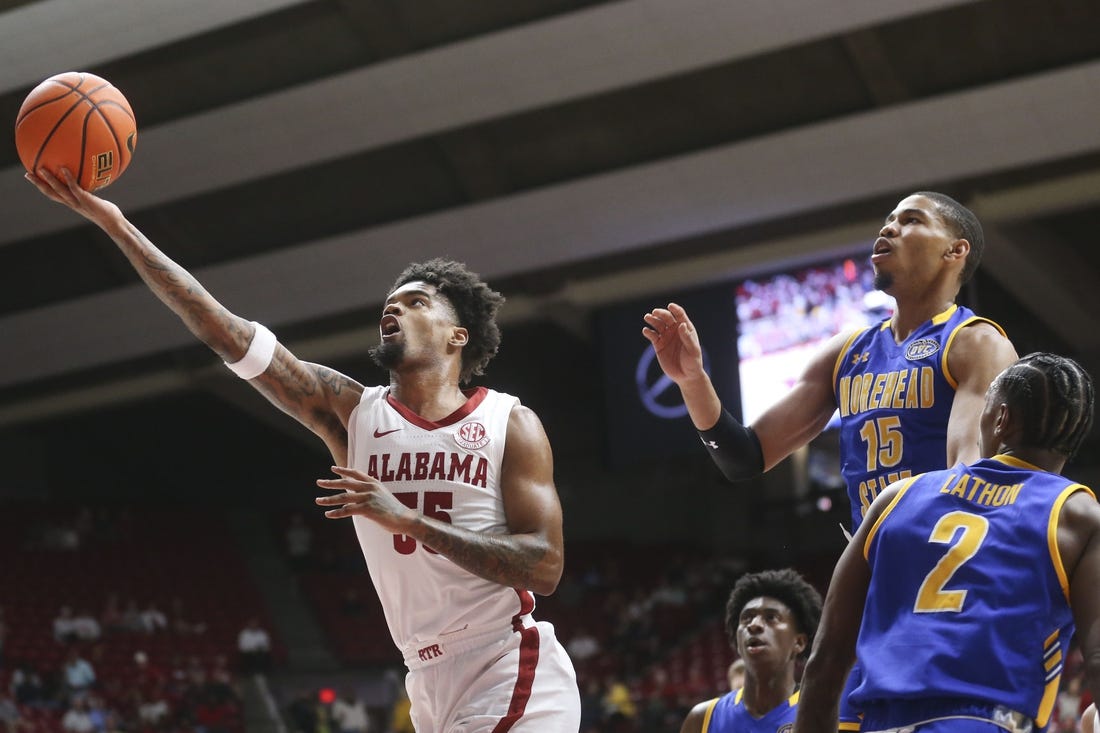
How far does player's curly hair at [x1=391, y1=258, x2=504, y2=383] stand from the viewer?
4801mm

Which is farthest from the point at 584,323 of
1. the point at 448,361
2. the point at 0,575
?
the point at 448,361

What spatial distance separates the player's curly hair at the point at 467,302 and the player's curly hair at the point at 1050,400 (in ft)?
6.94

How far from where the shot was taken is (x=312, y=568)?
79.6ft

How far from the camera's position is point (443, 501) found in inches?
168

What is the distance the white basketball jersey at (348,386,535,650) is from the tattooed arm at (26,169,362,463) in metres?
0.13

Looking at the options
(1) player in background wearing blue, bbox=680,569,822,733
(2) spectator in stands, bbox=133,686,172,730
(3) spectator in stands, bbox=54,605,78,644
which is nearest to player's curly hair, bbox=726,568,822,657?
(1) player in background wearing blue, bbox=680,569,822,733

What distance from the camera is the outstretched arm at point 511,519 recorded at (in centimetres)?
369

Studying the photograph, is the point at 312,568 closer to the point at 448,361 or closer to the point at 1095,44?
the point at 1095,44

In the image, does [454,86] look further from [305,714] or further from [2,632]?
[2,632]

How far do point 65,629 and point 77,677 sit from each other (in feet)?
5.99

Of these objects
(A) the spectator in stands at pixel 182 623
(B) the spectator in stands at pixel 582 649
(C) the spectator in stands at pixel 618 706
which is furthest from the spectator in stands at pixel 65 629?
(C) the spectator in stands at pixel 618 706

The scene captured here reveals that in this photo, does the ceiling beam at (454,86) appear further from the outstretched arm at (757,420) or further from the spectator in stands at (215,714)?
the outstretched arm at (757,420)

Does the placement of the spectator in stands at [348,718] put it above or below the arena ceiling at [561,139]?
below

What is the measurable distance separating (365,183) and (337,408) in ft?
50.3
